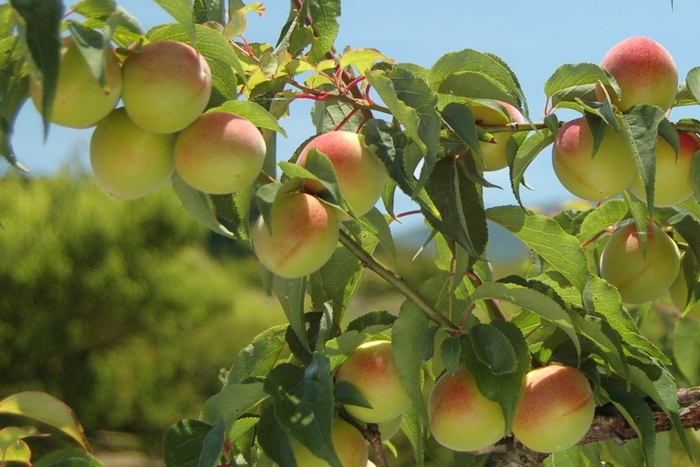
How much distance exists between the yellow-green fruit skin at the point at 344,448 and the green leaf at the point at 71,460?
8 centimetres

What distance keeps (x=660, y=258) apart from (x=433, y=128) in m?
0.20

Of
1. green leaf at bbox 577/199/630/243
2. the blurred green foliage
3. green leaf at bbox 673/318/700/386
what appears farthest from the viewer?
the blurred green foliage

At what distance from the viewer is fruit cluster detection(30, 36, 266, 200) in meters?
0.24

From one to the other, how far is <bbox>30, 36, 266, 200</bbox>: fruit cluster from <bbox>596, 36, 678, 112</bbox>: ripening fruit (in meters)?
0.16

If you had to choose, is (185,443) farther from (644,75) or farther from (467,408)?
(644,75)

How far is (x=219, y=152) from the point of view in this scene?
0.26 metres

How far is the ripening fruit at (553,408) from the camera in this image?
32cm

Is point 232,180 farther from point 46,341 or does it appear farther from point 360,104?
point 46,341

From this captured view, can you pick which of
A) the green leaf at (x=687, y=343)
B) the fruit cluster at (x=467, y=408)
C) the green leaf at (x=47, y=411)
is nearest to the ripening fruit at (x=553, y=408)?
the fruit cluster at (x=467, y=408)

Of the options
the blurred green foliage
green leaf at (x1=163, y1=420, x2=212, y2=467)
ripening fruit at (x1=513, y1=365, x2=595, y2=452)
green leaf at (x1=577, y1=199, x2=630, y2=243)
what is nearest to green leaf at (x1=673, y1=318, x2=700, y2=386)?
green leaf at (x1=577, y1=199, x2=630, y2=243)

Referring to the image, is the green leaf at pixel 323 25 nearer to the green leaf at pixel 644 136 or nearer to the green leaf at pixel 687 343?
the green leaf at pixel 644 136

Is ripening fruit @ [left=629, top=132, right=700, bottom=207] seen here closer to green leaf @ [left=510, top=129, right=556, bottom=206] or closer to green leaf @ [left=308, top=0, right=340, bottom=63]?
green leaf @ [left=510, top=129, right=556, bottom=206]

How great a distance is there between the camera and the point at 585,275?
A: 343mm

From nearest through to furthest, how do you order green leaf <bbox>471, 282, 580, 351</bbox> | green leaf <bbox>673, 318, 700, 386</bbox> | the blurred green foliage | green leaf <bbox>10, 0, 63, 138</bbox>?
green leaf <bbox>10, 0, 63, 138</bbox> → green leaf <bbox>471, 282, 580, 351</bbox> → green leaf <bbox>673, 318, 700, 386</bbox> → the blurred green foliage
